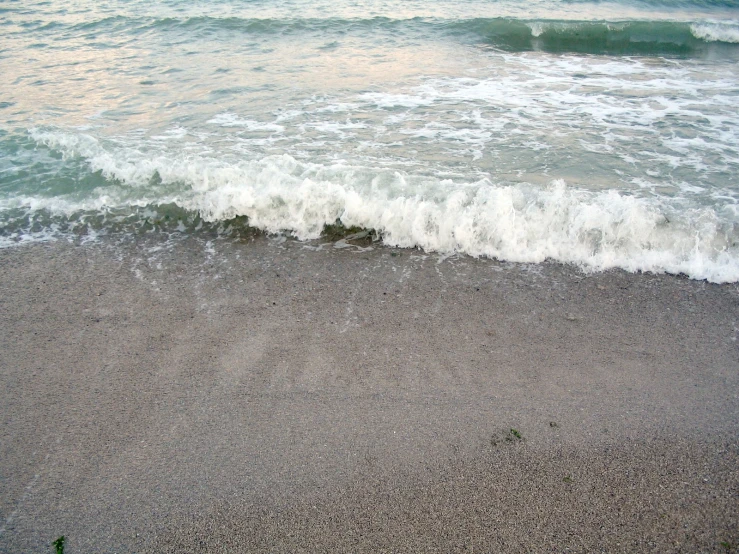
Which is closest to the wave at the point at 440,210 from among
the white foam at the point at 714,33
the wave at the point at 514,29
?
the wave at the point at 514,29

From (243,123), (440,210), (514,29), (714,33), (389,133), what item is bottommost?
(440,210)

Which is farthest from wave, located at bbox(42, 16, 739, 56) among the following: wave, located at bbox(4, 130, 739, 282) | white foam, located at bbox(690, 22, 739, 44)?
wave, located at bbox(4, 130, 739, 282)

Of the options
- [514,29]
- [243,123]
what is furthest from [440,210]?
[514,29]

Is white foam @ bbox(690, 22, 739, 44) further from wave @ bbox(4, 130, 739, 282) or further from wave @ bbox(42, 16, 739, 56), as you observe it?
wave @ bbox(4, 130, 739, 282)

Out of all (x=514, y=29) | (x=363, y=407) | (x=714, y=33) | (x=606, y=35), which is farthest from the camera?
(x=514, y=29)

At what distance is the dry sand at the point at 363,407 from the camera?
2.69 meters

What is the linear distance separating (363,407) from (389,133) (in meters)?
4.88

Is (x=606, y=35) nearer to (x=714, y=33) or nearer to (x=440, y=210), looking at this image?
(x=714, y=33)

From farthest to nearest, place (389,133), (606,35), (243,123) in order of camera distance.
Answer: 1. (606,35)
2. (243,123)
3. (389,133)

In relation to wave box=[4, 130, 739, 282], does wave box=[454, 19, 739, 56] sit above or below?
above

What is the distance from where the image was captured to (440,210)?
17.1ft

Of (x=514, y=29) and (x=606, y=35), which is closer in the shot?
(x=606, y=35)

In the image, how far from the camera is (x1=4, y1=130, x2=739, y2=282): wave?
4.80 metres

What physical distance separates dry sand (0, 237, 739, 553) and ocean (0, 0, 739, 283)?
24.2 inches
